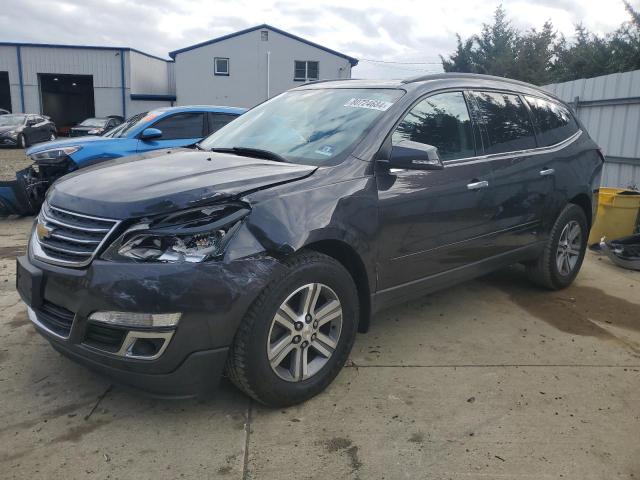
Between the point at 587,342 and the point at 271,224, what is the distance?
8.76 feet

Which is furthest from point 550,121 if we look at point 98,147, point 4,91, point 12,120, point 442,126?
point 4,91

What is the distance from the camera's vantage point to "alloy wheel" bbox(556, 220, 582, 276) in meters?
4.96

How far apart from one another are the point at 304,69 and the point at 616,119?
2721cm

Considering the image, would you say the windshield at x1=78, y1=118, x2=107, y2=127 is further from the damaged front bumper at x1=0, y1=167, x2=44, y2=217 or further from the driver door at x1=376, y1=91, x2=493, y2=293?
the driver door at x1=376, y1=91, x2=493, y2=293

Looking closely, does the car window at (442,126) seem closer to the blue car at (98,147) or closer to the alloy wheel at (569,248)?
the alloy wheel at (569,248)

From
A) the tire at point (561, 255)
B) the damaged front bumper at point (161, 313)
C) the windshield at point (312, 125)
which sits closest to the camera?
the damaged front bumper at point (161, 313)

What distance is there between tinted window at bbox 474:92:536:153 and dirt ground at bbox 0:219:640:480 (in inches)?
57.0

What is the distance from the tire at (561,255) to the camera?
4.83 m

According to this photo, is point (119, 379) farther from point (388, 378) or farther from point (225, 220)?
point (388, 378)

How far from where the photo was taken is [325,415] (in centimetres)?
290

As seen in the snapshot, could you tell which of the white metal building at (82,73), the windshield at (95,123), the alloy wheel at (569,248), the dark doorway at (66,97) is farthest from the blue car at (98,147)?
the dark doorway at (66,97)

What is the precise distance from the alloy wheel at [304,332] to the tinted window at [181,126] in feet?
17.6

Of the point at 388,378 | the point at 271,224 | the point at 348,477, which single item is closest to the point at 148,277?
the point at 271,224

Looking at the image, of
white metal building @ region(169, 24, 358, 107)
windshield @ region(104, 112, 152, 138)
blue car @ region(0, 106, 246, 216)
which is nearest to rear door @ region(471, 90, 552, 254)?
blue car @ region(0, 106, 246, 216)
